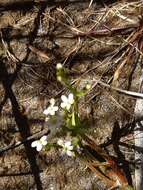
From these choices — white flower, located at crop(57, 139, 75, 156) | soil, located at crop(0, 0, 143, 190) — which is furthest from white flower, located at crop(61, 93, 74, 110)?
soil, located at crop(0, 0, 143, 190)

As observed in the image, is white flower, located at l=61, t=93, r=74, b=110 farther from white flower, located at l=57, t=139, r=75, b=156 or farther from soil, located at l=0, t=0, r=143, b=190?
soil, located at l=0, t=0, r=143, b=190

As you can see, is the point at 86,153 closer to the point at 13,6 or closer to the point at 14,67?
the point at 14,67

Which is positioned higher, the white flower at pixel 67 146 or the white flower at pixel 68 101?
the white flower at pixel 68 101

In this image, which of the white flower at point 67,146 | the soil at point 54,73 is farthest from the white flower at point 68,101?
the soil at point 54,73

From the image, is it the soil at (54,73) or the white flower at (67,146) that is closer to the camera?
the white flower at (67,146)

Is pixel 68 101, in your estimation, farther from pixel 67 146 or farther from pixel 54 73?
pixel 54 73

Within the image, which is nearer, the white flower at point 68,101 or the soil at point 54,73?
the white flower at point 68,101

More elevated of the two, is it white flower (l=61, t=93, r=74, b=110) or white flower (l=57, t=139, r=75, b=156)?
white flower (l=61, t=93, r=74, b=110)

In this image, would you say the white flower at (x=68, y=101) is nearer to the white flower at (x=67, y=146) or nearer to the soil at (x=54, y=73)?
the white flower at (x=67, y=146)

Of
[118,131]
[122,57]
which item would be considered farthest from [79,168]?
[122,57]

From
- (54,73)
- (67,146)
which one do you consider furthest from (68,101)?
(54,73)
